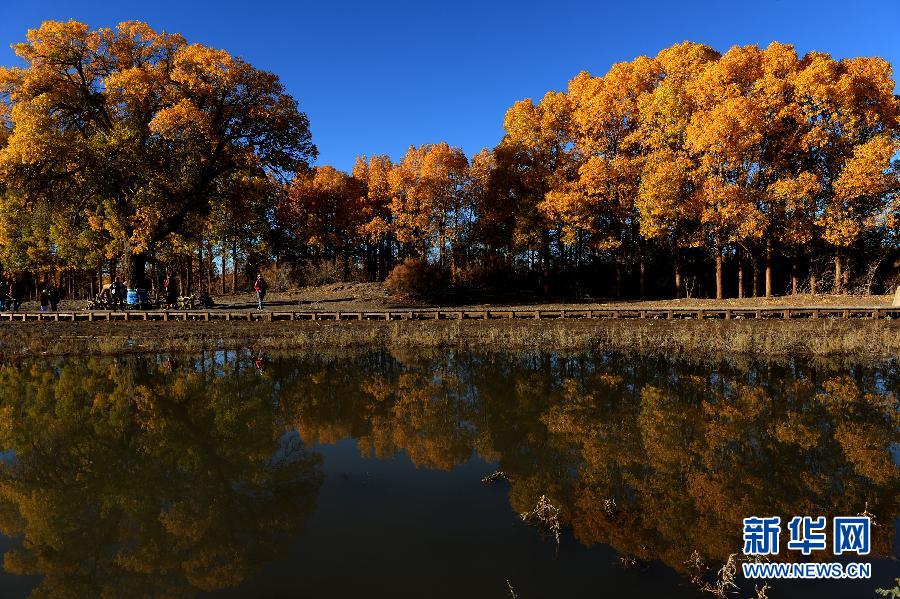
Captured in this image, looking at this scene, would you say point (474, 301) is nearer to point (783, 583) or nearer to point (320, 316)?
point (320, 316)

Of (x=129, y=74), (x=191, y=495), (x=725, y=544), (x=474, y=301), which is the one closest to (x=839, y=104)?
(x=474, y=301)

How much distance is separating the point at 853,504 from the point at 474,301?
1183 inches

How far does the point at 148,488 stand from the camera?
721 centimetres

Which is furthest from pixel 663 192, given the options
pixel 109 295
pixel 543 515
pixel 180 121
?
pixel 109 295

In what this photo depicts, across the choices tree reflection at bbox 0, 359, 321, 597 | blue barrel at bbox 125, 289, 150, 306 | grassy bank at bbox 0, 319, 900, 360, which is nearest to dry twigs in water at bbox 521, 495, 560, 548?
tree reflection at bbox 0, 359, 321, 597

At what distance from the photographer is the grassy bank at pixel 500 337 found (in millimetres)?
17062

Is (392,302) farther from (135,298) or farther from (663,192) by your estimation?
(663,192)

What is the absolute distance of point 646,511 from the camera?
6090 millimetres

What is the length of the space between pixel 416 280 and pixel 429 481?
27484 millimetres

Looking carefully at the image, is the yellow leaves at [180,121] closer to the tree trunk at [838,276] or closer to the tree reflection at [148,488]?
the tree reflection at [148,488]

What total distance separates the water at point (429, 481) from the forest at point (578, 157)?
17876 millimetres

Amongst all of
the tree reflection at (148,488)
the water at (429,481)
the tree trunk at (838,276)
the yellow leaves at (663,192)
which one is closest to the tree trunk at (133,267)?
the water at (429,481)

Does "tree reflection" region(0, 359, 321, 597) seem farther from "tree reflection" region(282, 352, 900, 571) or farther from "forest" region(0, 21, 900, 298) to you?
"forest" region(0, 21, 900, 298)

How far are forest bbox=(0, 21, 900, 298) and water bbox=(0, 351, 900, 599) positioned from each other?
58.6 feet
